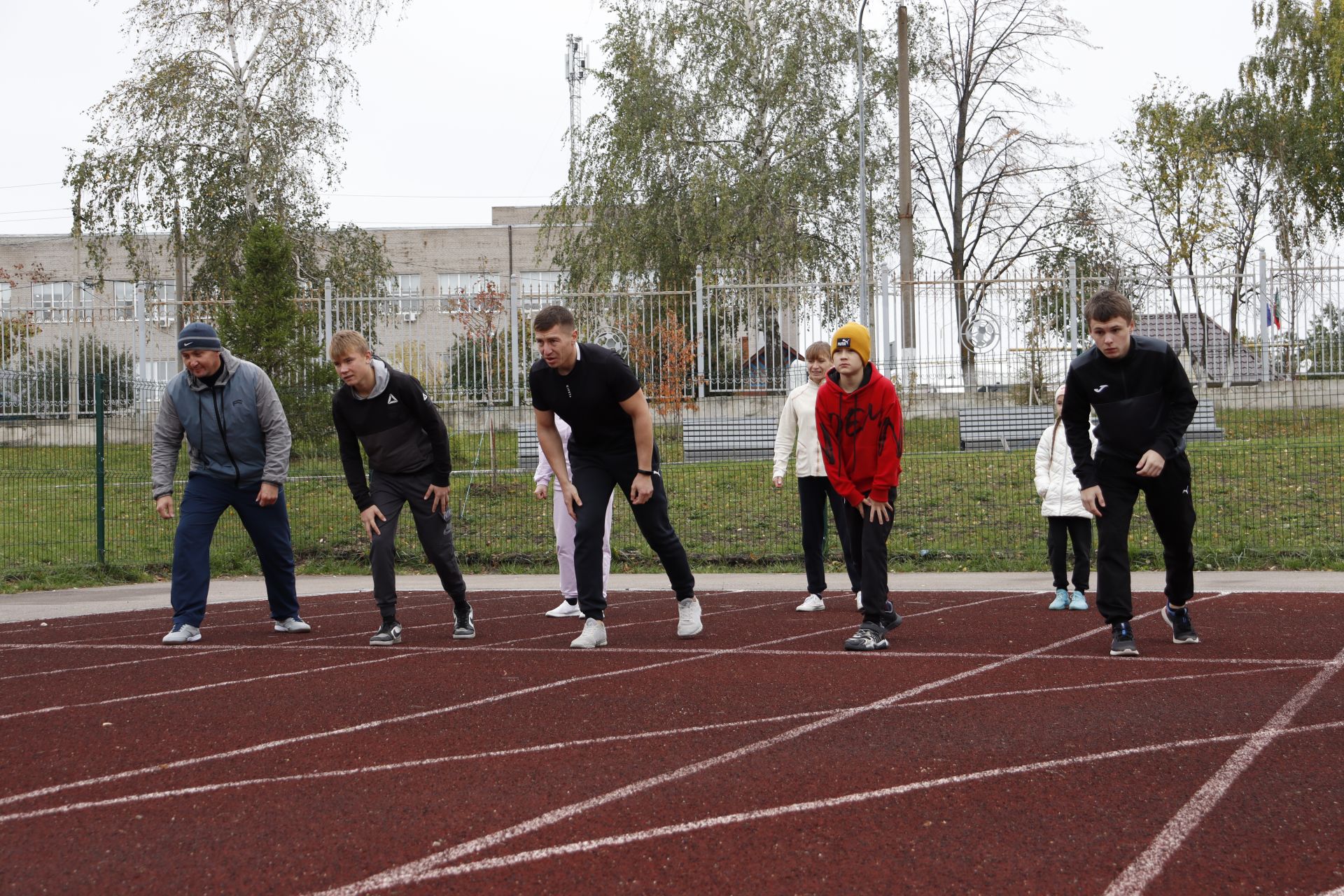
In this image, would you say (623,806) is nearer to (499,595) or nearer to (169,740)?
(169,740)

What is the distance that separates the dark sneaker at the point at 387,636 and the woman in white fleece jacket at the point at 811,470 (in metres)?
2.90

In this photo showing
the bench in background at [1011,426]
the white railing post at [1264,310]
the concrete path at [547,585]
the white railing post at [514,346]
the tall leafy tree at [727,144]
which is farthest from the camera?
the tall leafy tree at [727,144]

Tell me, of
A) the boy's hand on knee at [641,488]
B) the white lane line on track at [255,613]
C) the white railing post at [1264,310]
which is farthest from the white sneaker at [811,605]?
the white railing post at [1264,310]

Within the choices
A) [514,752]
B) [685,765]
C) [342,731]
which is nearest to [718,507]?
[342,731]

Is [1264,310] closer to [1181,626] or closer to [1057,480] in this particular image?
[1057,480]

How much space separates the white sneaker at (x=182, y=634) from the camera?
816 cm

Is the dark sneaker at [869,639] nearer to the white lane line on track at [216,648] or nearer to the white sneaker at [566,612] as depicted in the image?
the white lane line on track at [216,648]

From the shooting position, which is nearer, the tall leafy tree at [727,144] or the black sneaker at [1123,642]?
the black sneaker at [1123,642]

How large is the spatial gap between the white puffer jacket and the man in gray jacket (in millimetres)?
5116

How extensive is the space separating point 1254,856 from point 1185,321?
1615 centimetres

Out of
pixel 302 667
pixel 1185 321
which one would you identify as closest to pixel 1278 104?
pixel 1185 321

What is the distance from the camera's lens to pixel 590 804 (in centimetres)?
428

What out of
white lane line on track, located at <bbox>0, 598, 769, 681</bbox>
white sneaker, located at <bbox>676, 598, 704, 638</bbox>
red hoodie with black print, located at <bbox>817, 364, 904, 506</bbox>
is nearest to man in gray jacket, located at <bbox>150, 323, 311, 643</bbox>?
white lane line on track, located at <bbox>0, 598, 769, 681</bbox>

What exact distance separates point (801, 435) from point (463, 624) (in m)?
2.82
